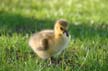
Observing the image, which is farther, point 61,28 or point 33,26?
point 33,26

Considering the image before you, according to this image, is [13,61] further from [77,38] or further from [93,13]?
[93,13]

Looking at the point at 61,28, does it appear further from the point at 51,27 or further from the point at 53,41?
the point at 51,27

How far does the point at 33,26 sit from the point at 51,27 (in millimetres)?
382

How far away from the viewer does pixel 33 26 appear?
959cm

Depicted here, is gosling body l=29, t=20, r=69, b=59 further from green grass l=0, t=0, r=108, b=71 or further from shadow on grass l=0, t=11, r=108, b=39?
shadow on grass l=0, t=11, r=108, b=39

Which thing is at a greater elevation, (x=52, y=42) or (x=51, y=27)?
(x=52, y=42)

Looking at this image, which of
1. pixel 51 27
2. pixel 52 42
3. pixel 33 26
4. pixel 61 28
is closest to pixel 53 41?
pixel 52 42

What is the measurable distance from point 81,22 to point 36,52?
12.5 feet

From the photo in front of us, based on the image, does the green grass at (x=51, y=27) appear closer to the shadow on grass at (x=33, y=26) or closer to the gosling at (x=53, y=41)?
the shadow on grass at (x=33, y=26)

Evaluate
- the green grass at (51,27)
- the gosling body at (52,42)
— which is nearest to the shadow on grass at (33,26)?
the green grass at (51,27)

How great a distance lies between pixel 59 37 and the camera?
6.19 metres

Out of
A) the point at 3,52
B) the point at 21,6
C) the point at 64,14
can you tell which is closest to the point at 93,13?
the point at 64,14

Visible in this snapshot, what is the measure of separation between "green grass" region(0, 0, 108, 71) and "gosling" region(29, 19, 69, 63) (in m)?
0.15

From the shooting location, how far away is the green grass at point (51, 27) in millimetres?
6340
